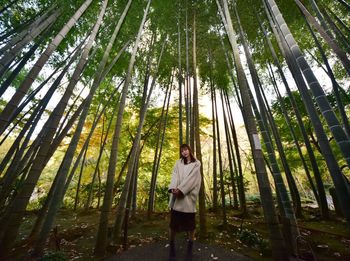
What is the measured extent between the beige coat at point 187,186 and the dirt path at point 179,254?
0.54m

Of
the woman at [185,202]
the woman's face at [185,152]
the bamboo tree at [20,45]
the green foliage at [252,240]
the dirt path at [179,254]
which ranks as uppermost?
the bamboo tree at [20,45]

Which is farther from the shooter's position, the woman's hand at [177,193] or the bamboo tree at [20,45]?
the bamboo tree at [20,45]

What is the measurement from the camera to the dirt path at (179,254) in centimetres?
235

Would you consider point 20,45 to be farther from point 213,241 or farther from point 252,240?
point 252,240

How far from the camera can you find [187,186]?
2.42m

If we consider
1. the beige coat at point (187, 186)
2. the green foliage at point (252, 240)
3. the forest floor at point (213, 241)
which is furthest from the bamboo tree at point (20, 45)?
the green foliage at point (252, 240)

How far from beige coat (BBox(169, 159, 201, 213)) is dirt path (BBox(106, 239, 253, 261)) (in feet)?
1.79

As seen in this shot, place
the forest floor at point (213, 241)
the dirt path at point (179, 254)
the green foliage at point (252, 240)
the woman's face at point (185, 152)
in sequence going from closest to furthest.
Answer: the dirt path at point (179, 254), the woman's face at point (185, 152), the forest floor at point (213, 241), the green foliage at point (252, 240)

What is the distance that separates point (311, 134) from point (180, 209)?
266 inches

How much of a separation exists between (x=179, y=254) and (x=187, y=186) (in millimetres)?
834

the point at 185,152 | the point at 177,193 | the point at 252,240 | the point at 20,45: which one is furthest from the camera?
the point at 252,240

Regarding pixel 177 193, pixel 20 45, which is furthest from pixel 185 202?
pixel 20 45

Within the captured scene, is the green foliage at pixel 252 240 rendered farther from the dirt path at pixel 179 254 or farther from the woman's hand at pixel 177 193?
the woman's hand at pixel 177 193

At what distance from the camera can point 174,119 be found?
25.6ft
